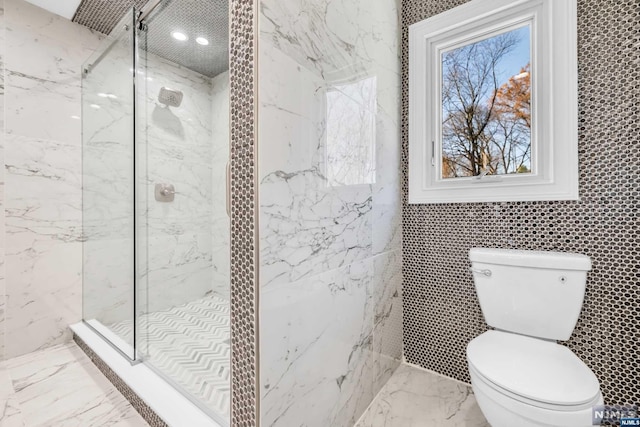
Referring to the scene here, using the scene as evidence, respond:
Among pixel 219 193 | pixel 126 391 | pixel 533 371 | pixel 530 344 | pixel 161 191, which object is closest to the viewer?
pixel 533 371

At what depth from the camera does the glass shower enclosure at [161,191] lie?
1.68 meters

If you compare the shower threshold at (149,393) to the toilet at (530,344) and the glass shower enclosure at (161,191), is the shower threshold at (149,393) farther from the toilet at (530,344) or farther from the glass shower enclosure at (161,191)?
the toilet at (530,344)

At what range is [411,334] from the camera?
172 cm

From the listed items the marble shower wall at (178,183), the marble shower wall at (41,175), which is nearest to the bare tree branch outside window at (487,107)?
the marble shower wall at (178,183)

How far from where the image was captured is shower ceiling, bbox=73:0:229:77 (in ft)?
5.53

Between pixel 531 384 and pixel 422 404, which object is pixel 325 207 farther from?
pixel 422 404

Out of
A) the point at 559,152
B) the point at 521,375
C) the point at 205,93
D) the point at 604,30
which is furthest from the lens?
the point at 205,93

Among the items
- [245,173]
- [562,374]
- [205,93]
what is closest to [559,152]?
[562,374]

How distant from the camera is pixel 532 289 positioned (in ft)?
4.00

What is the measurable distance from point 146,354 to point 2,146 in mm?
1583

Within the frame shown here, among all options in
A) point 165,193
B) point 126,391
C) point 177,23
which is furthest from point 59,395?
point 177,23

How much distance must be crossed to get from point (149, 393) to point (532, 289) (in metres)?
1.77

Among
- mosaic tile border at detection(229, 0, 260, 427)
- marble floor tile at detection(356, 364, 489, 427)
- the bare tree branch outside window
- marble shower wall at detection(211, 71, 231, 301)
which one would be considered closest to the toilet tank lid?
the bare tree branch outside window

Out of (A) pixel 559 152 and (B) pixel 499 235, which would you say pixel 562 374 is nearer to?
(B) pixel 499 235
